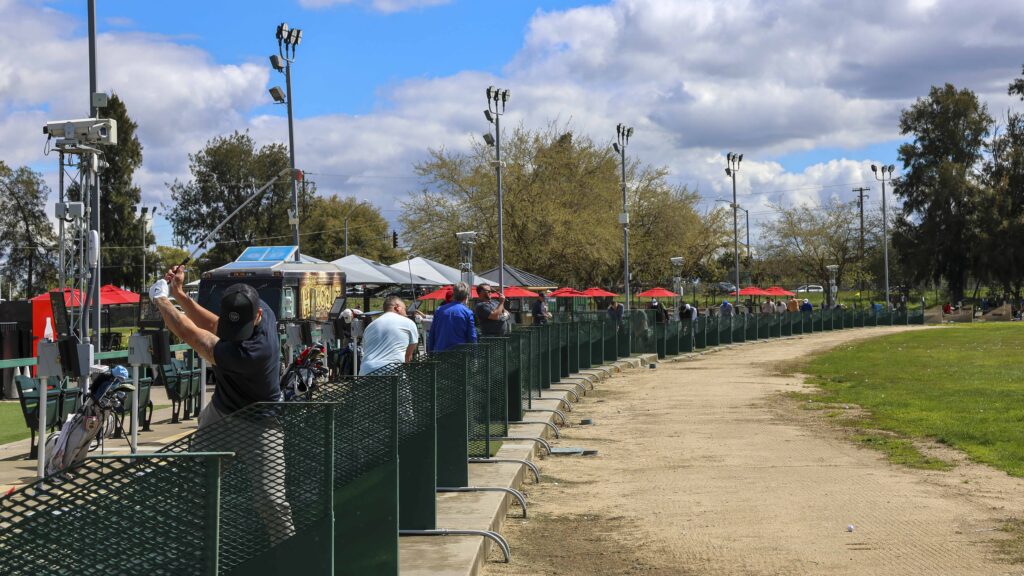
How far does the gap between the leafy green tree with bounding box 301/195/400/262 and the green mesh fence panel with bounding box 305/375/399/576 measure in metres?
81.1

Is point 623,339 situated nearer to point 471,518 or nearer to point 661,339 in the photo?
point 661,339

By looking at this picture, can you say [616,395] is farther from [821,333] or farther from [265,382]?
[821,333]

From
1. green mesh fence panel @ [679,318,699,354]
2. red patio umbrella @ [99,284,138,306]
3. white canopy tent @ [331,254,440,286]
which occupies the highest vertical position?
white canopy tent @ [331,254,440,286]

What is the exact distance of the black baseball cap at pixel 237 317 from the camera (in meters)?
5.75


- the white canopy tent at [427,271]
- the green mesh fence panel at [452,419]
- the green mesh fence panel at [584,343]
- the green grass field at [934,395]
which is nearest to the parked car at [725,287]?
the green grass field at [934,395]

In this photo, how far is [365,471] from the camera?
586 centimetres

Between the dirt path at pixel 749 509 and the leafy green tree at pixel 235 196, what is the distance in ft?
235

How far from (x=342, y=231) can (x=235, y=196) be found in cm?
911

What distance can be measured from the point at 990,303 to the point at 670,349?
5692 cm

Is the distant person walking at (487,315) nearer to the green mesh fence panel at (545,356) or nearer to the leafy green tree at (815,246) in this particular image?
the green mesh fence panel at (545,356)

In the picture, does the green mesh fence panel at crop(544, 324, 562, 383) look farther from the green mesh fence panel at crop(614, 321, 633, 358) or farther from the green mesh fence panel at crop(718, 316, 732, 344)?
the green mesh fence panel at crop(718, 316, 732, 344)

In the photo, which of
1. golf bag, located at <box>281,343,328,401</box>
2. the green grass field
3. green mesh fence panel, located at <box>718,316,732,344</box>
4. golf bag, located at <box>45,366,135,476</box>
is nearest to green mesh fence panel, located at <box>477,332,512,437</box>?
golf bag, located at <box>281,343,328,401</box>

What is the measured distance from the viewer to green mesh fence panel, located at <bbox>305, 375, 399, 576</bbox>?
18.0 feet

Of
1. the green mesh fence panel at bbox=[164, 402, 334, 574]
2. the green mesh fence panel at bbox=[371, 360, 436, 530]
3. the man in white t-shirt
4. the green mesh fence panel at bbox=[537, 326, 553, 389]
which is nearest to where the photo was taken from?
the green mesh fence panel at bbox=[164, 402, 334, 574]
